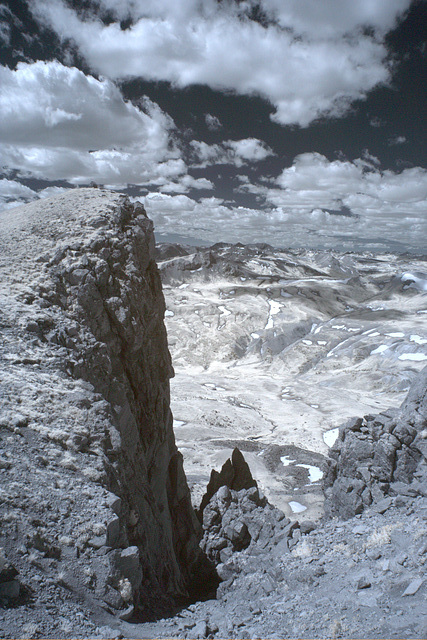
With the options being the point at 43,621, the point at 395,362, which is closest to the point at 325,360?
the point at 395,362

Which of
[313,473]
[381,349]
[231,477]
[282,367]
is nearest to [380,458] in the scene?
[231,477]

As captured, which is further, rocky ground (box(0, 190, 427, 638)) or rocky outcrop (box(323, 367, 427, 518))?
rocky outcrop (box(323, 367, 427, 518))

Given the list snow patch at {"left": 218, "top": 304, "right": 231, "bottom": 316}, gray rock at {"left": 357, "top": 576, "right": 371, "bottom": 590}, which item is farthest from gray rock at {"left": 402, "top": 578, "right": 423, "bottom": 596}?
snow patch at {"left": 218, "top": 304, "right": 231, "bottom": 316}

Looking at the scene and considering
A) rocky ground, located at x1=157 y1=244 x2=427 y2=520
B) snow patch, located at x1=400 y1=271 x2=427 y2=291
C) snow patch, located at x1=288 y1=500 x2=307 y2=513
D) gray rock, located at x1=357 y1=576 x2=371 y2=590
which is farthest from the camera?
snow patch, located at x1=400 y1=271 x2=427 y2=291

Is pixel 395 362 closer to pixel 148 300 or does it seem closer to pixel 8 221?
pixel 148 300

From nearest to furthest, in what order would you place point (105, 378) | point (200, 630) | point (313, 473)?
point (200, 630), point (105, 378), point (313, 473)

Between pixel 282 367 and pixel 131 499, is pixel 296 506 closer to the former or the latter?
pixel 131 499

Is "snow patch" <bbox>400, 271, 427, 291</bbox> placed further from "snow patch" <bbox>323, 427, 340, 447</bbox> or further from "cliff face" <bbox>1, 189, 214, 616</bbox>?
"cliff face" <bbox>1, 189, 214, 616</bbox>

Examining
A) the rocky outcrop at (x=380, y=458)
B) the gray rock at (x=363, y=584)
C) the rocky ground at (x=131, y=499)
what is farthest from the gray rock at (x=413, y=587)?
the rocky outcrop at (x=380, y=458)
